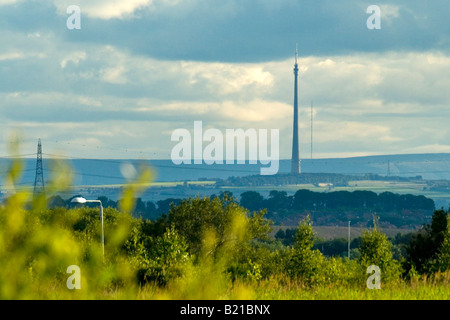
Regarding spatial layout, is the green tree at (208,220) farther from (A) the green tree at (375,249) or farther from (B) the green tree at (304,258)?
(A) the green tree at (375,249)

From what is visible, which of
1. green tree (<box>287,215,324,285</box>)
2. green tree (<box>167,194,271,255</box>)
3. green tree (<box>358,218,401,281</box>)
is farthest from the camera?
green tree (<box>167,194,271,255</box>)

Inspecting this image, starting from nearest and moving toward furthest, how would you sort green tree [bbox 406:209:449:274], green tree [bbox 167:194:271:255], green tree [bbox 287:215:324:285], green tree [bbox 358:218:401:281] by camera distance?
green tree [bbox 358:218:401:281] < green tree [bbox 287:215:324:285] < green tree [bbox 406:209:449:274] < green tree [bbox 167:194:271:255]

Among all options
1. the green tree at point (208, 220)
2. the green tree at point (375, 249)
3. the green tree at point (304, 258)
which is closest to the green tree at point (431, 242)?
the green tree at point (304, 258)

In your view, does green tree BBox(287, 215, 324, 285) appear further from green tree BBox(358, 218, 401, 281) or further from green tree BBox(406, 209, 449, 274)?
green tree BBox(406, 209, 449, 274)

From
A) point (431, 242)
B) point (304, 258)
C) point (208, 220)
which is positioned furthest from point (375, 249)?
point (208, 220)

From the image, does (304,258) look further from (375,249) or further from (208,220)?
(208,220)

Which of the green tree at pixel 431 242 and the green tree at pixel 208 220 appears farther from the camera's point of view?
the green tree at pixel 208 220

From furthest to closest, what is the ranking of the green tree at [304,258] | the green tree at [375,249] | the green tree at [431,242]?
the green tree at [431,242] < the green tree at [304,258] < the green tree at [375,249]

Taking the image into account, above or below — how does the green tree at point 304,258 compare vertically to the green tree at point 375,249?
below

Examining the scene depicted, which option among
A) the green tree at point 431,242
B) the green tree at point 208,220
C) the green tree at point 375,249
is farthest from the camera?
the green tree at point 208,220

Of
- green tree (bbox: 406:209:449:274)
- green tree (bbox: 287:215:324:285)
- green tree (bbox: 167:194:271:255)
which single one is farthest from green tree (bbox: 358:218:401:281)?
green tree (bbox: 167:194:271:255)

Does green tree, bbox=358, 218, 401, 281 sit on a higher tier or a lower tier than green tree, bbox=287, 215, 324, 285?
higher
